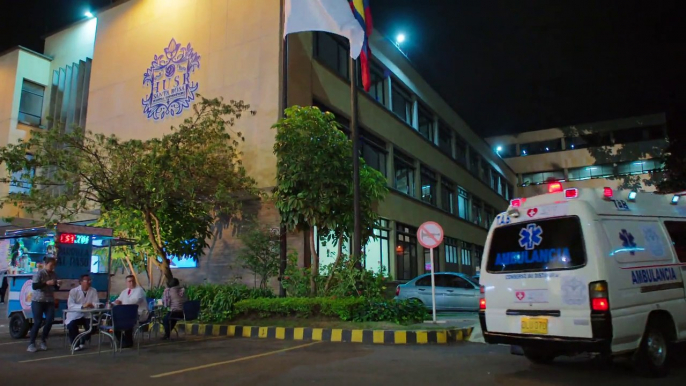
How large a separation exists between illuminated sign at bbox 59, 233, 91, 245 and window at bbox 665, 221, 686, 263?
12.2 m

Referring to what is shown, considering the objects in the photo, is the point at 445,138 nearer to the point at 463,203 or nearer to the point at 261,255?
the point at 463,203

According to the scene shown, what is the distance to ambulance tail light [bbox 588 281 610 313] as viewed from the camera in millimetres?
5781

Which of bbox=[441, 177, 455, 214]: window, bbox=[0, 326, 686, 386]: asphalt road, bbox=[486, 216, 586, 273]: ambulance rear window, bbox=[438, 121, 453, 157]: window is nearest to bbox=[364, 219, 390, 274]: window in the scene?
bbox=[441, 177, 455, 214]: window

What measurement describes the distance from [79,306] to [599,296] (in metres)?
9.31

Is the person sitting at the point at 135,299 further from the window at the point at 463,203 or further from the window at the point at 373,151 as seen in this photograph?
the window at the point at 463,203

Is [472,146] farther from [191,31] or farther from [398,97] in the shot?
[191,31]

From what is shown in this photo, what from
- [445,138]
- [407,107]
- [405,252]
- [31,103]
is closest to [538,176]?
[445,138]

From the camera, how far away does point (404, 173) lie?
964 inches

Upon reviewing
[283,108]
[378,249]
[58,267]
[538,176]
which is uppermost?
[538,176]

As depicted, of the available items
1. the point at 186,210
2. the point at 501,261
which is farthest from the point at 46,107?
the point at 501,261

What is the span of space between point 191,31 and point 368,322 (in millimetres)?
12880

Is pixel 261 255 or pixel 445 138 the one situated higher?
pixel 445 138

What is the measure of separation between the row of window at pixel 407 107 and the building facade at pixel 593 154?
365 inches

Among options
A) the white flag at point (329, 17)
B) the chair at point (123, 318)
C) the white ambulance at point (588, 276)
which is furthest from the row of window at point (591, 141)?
the chair at point (123, 318)
